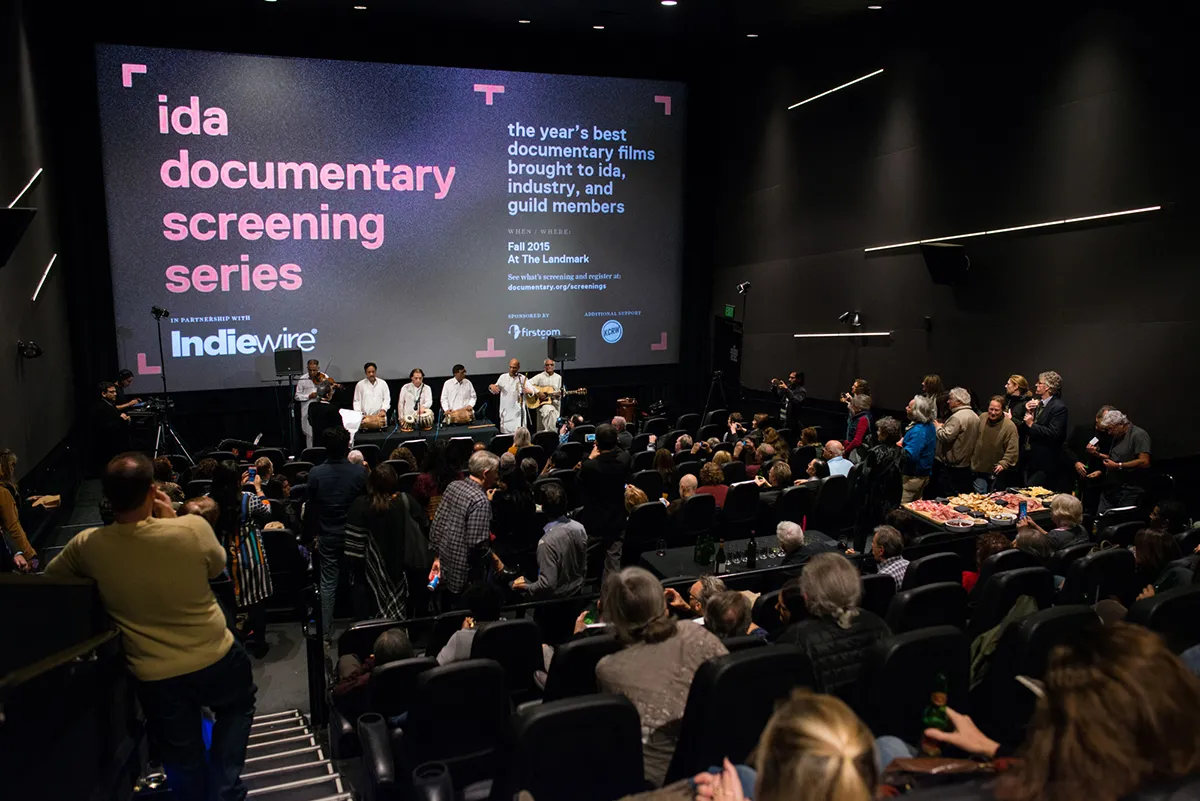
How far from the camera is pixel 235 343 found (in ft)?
35.9

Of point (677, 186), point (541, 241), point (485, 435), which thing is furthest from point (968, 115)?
point (485, 435)

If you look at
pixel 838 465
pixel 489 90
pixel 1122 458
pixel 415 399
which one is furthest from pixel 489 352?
pixel 1122 458

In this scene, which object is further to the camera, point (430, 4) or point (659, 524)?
point (430, 4)

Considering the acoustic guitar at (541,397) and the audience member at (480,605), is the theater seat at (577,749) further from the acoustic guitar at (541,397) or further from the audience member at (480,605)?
the acoustic guitar at (541,397)

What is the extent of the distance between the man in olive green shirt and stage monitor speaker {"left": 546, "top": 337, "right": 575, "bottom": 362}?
9.16 m

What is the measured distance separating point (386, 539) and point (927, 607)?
292 cm

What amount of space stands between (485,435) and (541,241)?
3309 millimetres

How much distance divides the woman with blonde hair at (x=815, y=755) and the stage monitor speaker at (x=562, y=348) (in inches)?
417

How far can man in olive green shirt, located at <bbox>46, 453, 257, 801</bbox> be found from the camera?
2.50 metres

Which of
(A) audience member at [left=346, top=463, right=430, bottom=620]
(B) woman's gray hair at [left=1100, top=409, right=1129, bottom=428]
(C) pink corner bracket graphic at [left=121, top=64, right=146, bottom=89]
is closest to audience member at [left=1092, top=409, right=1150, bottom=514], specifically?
(B) woman's gray hair at [left=1100, top=409, right=1129, bottom=428]

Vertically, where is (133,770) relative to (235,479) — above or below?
→ below

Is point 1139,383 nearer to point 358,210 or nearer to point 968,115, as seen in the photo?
point 968,115

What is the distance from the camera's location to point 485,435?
10.7 m

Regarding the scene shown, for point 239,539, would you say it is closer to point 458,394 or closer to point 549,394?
point 458,394
